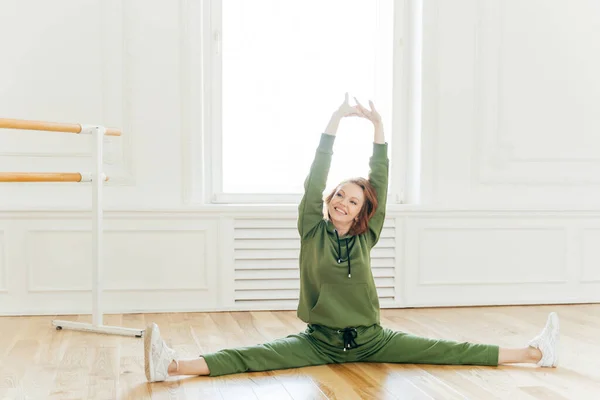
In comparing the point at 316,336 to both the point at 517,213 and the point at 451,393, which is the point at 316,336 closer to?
the point at 451,393

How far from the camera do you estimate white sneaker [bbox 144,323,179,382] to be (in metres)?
2.31

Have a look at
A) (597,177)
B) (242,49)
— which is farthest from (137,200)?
(597,177)

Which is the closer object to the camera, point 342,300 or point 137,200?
point 342,300

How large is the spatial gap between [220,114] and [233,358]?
1.82 metres

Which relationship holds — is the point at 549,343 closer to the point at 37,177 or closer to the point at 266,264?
the point at 266,264

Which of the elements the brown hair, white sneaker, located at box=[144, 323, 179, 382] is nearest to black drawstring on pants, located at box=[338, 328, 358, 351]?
the brown hair

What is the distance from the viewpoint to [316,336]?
2.59m

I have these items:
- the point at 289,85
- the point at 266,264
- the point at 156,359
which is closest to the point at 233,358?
the point at 156,359

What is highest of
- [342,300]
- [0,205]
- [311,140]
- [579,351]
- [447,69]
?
[447,69]

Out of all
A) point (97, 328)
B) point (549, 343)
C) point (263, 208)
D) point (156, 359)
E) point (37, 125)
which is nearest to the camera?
point (156, 359)

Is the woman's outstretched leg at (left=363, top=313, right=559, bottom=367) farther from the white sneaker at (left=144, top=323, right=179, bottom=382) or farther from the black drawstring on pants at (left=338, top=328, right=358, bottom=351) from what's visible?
the white sneaker at (left=144, top=323, right=179, bottom=382)

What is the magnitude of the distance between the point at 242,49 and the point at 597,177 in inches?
80.7

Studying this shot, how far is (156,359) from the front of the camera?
7.69ft

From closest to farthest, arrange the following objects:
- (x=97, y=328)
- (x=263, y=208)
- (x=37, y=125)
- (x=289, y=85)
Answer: (x=37, y=125) < (x=97, y=328) < (x=263, y=208) < (x=289, y=85)
